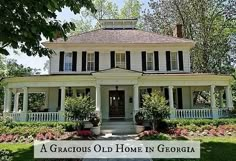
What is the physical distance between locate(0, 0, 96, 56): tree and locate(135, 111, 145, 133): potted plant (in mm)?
11672

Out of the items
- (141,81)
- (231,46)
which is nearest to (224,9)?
(231,46)

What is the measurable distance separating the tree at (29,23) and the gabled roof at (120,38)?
52.6ft

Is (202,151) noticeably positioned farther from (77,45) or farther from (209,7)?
(209,7)

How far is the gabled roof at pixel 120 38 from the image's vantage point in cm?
2323

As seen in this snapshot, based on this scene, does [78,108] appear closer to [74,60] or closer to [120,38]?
[74,60]

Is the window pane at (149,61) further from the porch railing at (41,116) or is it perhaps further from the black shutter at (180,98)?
the porch railing at (41,116)

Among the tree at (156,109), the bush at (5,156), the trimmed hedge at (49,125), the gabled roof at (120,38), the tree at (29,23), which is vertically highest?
the gabled roof at (120,38)

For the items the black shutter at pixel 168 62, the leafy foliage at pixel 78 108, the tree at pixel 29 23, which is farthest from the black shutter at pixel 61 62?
the tree at pixel 29 23

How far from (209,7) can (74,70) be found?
2104cm

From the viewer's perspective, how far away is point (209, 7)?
33.9 meters

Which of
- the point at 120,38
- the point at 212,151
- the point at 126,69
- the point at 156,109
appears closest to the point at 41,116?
the point at 126,69

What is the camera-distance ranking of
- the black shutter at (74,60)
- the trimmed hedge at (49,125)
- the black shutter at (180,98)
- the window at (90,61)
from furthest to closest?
the window at (90,61)
the black shutter at (74,60)
the black shutter at (180,98)
the trimmed hedge at (49,125)

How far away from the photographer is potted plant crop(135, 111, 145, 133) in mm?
17569

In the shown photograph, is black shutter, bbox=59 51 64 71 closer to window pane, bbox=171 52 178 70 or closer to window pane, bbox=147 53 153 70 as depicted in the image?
window pane, bbox=147 53 153 70
